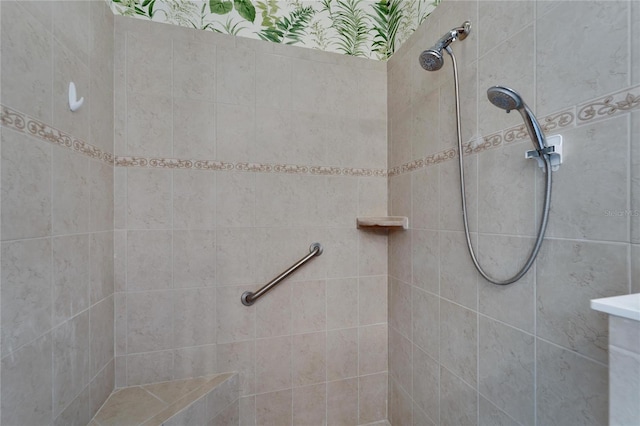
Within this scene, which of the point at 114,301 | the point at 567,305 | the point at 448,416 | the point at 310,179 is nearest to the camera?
the point at 567,305

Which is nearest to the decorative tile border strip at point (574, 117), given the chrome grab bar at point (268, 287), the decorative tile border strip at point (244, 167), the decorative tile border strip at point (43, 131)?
the decorative tile border strip at point (244, 167)

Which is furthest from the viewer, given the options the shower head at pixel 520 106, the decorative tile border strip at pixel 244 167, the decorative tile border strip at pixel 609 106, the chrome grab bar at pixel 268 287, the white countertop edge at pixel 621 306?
the chrome grab bar at pixel 268 287

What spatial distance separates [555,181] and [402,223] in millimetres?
663

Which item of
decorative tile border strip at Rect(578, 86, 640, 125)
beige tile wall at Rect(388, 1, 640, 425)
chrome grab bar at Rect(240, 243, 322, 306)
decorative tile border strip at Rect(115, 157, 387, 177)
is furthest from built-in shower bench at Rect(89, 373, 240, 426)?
decorative tile border strip at Rect(578, 86, 640, 125)

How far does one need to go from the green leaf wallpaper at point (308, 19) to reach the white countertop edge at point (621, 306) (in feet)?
4.02

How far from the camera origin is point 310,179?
1.36 meters

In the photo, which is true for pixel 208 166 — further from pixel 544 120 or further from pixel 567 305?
pixel 567 305

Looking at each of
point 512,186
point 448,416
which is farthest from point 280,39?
point 448,416

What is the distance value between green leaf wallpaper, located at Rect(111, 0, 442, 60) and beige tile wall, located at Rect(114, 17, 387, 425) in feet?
0.21

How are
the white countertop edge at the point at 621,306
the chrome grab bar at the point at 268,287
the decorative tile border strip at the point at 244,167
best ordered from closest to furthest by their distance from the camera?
the white countertop edge at the point at 621,306 < the decorative tile border strip at the point at 244,167 < the chrome grab bar at the point at 268,287

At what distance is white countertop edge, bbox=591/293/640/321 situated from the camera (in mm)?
338

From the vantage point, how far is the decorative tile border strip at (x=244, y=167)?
1150 mm

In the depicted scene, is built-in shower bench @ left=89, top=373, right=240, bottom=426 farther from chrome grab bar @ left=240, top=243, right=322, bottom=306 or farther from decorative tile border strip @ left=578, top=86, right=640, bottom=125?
decorative tile border strip @ left=578, top=86, right=640, bottom=125

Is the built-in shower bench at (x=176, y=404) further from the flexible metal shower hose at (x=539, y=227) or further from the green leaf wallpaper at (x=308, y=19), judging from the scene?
the green leaf wallpaper at (x=308, y=19)
